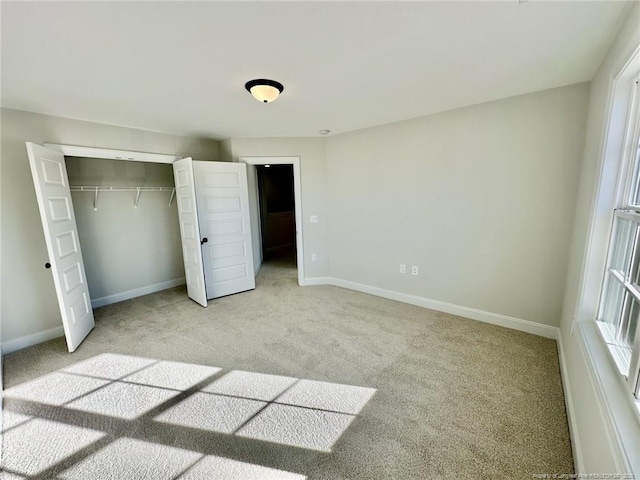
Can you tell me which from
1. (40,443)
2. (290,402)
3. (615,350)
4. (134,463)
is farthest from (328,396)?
(40,443)

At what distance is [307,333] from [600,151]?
9.21ft

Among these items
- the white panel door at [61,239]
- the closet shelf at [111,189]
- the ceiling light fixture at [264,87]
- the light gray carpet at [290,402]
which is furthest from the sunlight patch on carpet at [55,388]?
the ceiling light fixture at [264,87]

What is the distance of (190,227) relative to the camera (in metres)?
3.62

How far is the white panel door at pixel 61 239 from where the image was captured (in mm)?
2424

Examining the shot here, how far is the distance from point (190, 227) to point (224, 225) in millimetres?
462

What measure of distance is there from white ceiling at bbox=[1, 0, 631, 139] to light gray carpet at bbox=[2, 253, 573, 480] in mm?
2392

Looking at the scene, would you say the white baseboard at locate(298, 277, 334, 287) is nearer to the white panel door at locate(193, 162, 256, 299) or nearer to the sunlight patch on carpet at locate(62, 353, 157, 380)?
the white panel door at locate(193, 162, 256, 299)

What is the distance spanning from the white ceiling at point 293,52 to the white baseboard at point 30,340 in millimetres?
2320

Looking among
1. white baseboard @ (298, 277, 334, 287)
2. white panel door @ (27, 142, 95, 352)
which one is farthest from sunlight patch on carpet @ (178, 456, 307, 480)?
white baseboard @ (298, 277, 334, 287)

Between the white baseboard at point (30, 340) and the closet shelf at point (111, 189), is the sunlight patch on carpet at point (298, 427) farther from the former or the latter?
the closet shelf at point (111, 189)

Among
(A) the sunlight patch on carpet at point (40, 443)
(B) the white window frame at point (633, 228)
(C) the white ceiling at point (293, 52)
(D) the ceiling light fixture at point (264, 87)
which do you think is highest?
(C) the white ceiling at point (293, 52)

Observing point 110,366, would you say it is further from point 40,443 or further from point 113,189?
point 113,189

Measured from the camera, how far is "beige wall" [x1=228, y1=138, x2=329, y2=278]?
400 cm

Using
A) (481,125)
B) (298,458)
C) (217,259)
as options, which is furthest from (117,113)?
(481,125)
